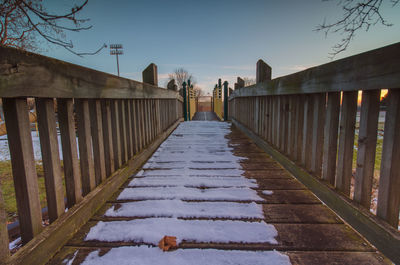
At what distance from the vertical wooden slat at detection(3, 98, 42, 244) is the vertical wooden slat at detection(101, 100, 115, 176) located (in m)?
0.88

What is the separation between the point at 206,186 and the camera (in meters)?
2.05

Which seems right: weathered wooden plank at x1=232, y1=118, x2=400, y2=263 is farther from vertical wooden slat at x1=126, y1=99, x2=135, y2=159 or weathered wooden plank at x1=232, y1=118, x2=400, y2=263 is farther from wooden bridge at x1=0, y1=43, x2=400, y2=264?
vertical wooden slat at x1=126, y1=99, x2=135, y2=159

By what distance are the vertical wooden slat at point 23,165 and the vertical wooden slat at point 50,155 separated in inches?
5.4

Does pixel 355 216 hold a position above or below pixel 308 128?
below

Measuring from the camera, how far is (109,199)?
1.83 meters

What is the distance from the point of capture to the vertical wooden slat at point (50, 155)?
1.20 metres

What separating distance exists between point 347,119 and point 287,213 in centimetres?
77

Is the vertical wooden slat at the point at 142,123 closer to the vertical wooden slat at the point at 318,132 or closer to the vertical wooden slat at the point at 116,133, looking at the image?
the vertical wooden slat at the point at 116,133

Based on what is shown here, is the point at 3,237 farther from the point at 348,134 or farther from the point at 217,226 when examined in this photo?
the point at 348,134

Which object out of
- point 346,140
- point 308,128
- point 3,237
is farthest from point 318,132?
point 3,237

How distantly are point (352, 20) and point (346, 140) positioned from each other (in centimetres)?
217

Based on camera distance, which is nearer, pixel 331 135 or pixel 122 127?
pixel 331 135

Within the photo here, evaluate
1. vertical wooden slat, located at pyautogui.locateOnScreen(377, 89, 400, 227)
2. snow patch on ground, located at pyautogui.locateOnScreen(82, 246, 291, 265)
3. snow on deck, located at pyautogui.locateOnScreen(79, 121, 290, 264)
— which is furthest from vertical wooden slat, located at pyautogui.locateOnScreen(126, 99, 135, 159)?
vertical wooden slat, located at pyautogui.locateOnScreen(377, 89, 400, 227)

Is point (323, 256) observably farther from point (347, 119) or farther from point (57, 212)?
point (57, 212)
